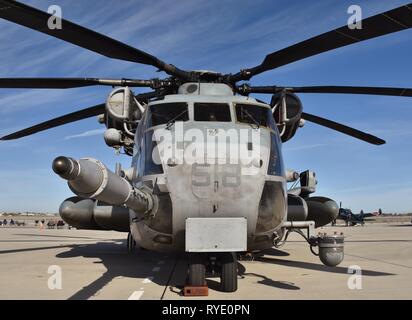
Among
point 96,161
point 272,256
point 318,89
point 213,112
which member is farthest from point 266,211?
point 272,256

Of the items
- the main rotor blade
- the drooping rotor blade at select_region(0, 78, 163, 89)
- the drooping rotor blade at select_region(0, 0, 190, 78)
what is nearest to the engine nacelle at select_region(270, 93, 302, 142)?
the drooping rotor blade at select_region(0, 0, 190, 78)

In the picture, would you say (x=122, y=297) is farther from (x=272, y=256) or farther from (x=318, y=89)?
(x=272, y=256)

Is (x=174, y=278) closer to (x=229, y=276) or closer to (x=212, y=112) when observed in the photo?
(x=229, y=276)

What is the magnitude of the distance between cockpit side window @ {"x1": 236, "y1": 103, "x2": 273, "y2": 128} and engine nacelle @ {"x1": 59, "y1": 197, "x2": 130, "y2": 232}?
15.7 ft

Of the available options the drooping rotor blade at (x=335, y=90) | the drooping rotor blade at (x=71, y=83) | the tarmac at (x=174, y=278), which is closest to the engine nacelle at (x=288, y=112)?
the drooping rotor blade at (x=335, y=90)

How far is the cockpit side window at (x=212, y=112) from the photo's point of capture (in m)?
7.63

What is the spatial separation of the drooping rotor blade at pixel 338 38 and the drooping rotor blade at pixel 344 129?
329 centimetres

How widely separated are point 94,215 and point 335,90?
6991 mm

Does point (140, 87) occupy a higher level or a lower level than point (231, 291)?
higher

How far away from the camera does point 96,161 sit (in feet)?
14.9

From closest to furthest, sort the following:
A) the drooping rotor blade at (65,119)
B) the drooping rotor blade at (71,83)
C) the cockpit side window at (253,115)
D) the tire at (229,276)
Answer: the tire at (229,276) → the cockpit side window at (253,115) → the drooping rotor blade at (71,83) → the drooping rotor blade at (65,119)

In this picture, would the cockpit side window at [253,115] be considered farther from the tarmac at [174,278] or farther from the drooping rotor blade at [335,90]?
the tarmac at [174,278]
